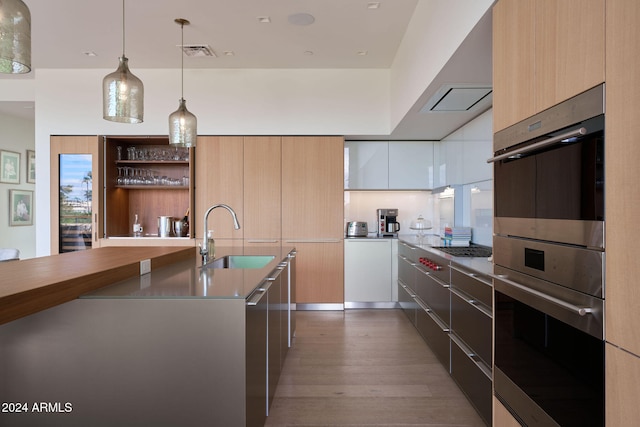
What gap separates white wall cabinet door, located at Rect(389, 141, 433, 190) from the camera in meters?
5.02

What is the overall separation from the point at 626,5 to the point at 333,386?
98.4 inches

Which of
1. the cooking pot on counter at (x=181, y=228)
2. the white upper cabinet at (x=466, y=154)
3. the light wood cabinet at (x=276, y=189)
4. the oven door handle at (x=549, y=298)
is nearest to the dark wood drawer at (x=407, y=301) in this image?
the light wood cabinet at (x=276, y=189)

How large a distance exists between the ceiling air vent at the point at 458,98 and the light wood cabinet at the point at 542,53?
114 cm

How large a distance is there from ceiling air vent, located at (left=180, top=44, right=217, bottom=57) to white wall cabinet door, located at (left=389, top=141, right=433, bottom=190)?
2426mm

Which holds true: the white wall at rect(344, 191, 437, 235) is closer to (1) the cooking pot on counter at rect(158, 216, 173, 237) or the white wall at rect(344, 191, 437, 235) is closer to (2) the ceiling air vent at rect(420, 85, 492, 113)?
(2) the ceiling air vent at rect(420, 85, 492, 113)

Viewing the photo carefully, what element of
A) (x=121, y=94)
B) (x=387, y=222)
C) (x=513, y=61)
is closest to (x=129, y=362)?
(x=121, y=94)

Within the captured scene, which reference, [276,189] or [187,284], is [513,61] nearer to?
[187,284]

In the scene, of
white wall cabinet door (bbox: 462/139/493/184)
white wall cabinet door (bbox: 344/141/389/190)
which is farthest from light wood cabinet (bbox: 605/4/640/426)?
white wall cabinet door (bbox: 344/141/389/190)

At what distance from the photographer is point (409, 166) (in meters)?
5.02

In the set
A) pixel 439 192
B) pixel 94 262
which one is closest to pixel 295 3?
pixel 94 262

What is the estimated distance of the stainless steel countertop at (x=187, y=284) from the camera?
4.98 ft

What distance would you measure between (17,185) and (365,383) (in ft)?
20.4

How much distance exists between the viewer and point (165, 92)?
470 cm

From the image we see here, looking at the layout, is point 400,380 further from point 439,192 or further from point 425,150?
point 425,150
